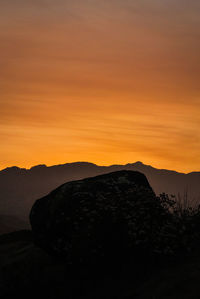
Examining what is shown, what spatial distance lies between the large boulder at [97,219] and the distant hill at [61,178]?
91.9m

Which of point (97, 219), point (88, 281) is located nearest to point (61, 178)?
point (97, 219)

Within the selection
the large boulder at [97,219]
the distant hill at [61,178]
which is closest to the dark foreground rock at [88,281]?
the large boulder at [97,219]

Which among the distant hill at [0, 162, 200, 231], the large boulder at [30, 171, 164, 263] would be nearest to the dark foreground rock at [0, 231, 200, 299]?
the large boulder at [30, 171, 164, 263]

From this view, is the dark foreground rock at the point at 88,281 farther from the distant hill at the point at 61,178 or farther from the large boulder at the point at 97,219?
the distant hill at the point at 61,178

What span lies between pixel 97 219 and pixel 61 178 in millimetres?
137963

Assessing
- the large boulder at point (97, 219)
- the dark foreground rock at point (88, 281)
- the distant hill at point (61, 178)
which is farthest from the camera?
the distant hill at point (61, 178)

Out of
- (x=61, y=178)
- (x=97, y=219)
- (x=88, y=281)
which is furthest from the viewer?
(x=61, y=178)

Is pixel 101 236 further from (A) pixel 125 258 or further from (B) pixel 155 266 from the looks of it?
(B) pixel 155 266

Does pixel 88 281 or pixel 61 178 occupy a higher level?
pixel 61 178

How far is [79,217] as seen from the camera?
922cm

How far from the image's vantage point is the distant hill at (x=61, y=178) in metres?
114

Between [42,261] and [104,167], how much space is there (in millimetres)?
142535

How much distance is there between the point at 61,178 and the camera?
146 metres

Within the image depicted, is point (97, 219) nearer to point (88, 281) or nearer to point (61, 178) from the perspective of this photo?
point (88, 281)
